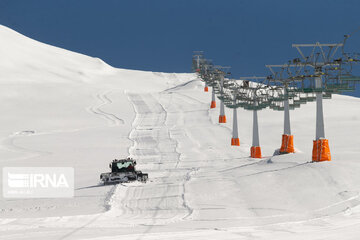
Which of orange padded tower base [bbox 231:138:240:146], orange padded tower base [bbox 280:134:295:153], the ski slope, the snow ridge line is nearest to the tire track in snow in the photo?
the ski slope

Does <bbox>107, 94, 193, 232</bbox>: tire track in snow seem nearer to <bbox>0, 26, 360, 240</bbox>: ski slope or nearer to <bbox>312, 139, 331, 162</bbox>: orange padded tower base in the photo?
<bbox>0, 26, 360, 240</bbox>: ski slope

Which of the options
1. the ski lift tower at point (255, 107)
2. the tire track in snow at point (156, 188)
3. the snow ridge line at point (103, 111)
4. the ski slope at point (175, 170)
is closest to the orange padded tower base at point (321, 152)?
the ski slope at point (175, 170)

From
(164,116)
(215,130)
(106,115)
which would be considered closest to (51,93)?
(106,115)

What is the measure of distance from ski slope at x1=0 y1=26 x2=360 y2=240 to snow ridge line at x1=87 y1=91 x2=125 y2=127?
147 mm

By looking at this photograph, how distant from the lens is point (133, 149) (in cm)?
4847

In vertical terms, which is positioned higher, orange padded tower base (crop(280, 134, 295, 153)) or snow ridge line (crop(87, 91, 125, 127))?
snow ridge line (crop(87, 91, 125, 127))

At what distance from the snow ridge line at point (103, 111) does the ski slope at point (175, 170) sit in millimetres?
147

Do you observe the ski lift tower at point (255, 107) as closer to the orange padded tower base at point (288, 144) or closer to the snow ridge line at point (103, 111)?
the orange padded tower base at point (288, 144)

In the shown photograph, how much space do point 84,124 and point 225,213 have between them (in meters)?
53.4

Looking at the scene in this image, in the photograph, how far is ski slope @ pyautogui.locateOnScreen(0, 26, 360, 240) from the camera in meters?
16.3

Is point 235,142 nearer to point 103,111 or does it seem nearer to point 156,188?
point 156,188

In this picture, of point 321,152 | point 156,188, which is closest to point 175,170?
point 156,188

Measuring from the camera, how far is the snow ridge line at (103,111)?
73000 millimetres

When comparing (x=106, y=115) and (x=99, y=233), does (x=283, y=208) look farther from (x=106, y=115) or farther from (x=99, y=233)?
(x=106, y=115)
